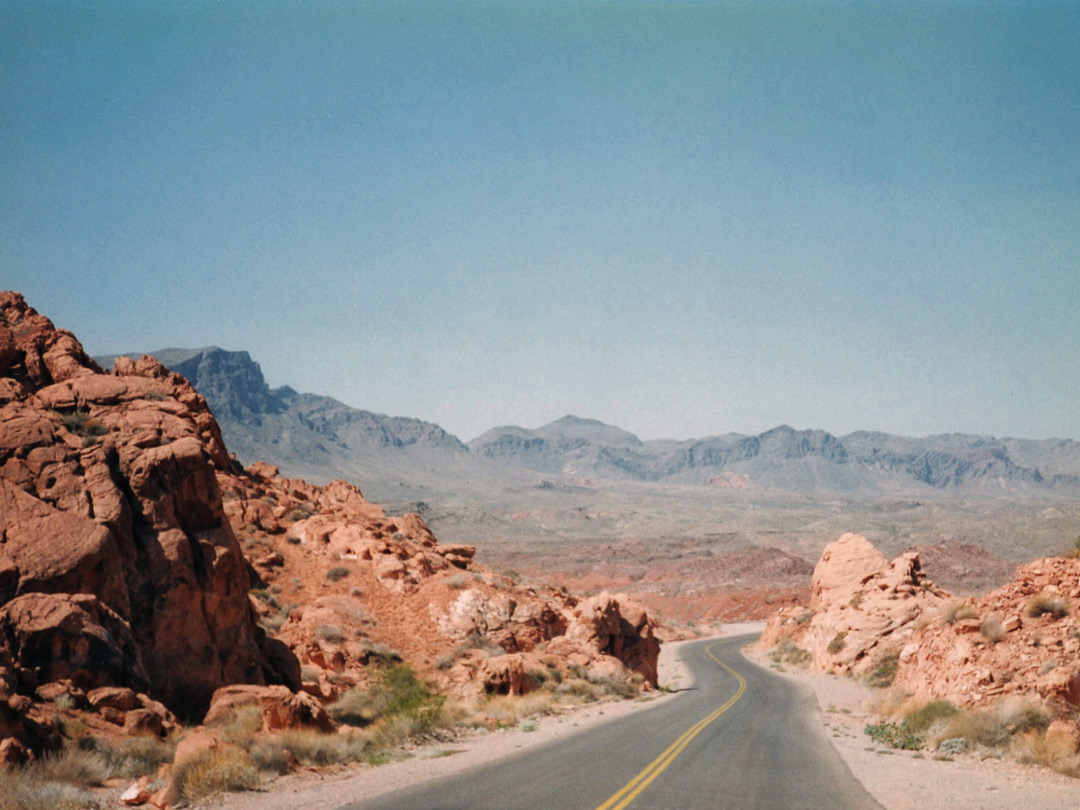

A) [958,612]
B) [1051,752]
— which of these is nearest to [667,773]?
[1051,752]

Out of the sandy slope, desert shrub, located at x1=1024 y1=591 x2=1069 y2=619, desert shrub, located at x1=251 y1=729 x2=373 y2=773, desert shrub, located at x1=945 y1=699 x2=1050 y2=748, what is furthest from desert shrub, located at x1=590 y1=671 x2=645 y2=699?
desert shrub, located at x1=251 y1=729 x2=373 y2=773

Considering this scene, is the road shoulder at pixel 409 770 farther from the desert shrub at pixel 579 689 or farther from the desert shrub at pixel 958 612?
the desert shrub at pixel 958 612

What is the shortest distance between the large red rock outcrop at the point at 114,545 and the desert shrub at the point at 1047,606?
1776 centimetres

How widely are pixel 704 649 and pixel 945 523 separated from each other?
3560 inches

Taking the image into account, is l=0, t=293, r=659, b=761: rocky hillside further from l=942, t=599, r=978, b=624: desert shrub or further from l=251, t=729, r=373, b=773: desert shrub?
l=942, t=599, r=978, b=624: desert shrub

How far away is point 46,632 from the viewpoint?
40.0 ft

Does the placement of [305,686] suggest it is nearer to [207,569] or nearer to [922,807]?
[207,569]

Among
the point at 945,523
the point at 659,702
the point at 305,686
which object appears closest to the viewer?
the point at 305,686

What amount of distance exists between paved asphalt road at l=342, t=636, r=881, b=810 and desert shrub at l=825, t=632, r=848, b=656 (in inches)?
710

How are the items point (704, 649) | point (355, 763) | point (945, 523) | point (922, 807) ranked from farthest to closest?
point (945, 523), point (704, 649), point (355, 763), point (922, 807)

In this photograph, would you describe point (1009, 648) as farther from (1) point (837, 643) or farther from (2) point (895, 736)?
(1) point (837, 643)

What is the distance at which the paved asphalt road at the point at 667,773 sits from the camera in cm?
1091

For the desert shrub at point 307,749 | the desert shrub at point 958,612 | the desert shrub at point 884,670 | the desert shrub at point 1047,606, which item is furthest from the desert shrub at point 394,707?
the desert shrub at point 884,670

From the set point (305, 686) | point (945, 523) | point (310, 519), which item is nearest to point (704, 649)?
point (310, 519)
